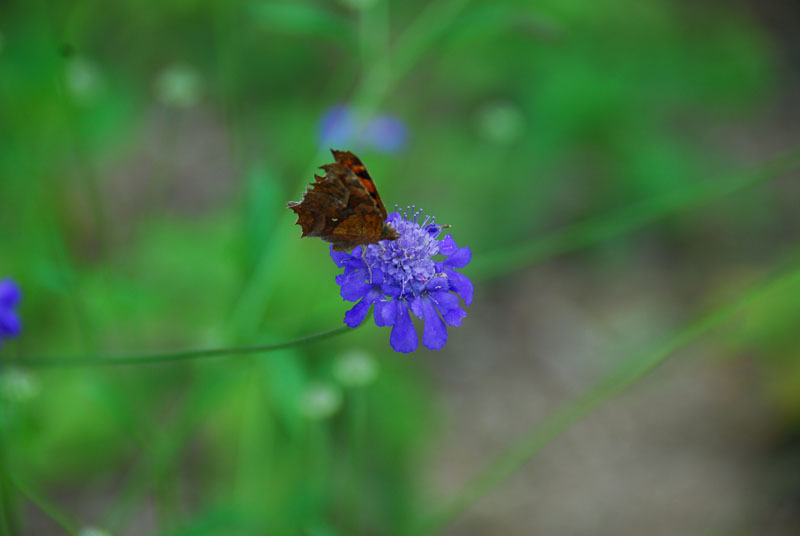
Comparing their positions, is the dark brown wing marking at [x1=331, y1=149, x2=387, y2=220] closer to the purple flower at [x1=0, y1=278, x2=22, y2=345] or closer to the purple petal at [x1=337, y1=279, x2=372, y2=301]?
the purple petal at [x1=337, y1=279, x2=372, y2=301]

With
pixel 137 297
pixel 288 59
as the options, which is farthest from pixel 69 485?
pixel 288 59

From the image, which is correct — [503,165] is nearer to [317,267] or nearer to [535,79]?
[535,79]

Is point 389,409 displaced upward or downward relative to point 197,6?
downward

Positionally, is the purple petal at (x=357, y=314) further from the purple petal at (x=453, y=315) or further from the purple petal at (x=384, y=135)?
the purple petal at (x=384, y=135)

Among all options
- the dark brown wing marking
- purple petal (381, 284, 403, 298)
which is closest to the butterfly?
the dark brown wing marking

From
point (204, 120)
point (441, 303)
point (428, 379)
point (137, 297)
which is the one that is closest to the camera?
point (441, 303)

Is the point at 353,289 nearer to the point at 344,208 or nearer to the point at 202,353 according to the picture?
the point at 344,208

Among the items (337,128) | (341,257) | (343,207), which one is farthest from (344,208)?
(337,128)
